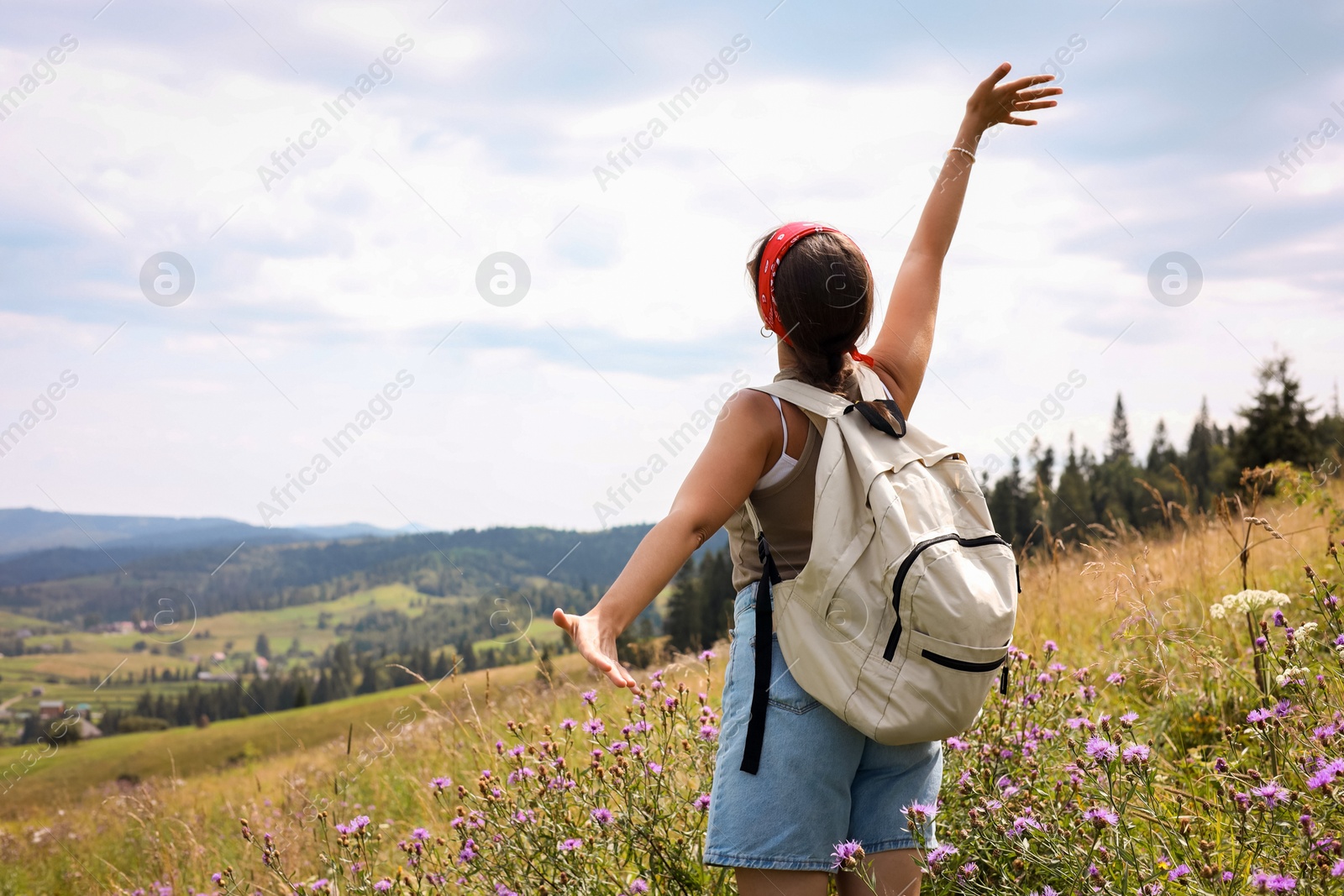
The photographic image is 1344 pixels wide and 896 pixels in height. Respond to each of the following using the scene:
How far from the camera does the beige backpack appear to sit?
1859 mm

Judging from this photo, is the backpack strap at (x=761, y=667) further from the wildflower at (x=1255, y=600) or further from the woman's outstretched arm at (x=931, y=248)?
the wildflower at (x=1255, y=600)

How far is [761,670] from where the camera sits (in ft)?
6.59

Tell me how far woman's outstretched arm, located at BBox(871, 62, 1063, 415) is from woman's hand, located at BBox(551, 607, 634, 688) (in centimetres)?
108

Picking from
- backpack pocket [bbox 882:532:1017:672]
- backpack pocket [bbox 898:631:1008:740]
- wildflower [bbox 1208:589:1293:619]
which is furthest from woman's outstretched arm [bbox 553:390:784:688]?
wildflower [bbox 1208:589:1293:619]

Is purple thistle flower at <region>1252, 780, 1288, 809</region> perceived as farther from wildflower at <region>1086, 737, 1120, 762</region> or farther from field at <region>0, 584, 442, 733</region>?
field at <region>0, 584, 442, 733</region>

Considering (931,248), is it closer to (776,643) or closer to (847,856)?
(776,643)

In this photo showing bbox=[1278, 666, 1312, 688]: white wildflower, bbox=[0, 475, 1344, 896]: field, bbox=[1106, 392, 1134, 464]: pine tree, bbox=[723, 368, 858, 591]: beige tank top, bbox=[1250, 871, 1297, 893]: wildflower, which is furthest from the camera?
bbox=[1106, 392, 1134, 464]: pine tree

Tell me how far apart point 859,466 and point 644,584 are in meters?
0.56

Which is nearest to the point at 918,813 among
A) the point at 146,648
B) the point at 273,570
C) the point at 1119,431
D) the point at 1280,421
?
the point at 1280,421

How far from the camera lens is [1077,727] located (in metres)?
3.13

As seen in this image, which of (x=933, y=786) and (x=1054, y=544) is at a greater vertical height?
(x=1054, y=544)

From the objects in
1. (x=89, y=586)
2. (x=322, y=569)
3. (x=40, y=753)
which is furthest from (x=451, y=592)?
(x=40, y=753)

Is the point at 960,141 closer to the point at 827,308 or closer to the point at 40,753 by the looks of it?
the point at 827,308

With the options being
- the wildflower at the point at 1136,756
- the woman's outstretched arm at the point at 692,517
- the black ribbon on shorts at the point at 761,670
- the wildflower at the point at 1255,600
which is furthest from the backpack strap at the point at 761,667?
the wildflower at the point at 1255,600
